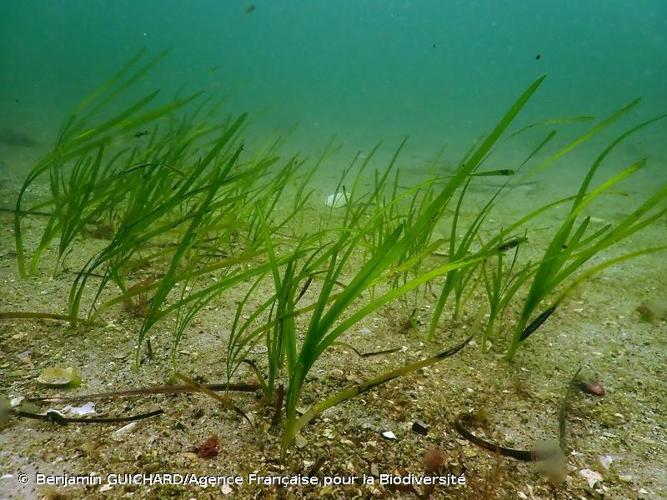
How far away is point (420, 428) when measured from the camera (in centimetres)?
151

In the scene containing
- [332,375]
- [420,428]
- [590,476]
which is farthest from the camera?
[332,375]

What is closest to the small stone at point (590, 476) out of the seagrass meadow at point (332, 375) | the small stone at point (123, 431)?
the seagrass meadow at point (332, 375)

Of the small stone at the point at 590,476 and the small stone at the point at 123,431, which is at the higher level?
the small stone at the point at 590,476

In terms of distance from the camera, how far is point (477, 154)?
1.24 metres

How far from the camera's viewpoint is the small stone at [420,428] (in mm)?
1502

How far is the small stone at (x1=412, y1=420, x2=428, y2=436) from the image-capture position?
59.1 inches

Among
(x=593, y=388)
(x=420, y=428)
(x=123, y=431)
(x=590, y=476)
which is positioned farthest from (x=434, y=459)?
(x=123, y=431)

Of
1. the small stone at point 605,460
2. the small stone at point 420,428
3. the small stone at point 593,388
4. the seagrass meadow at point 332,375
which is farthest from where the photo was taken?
the small stone at point 593,388

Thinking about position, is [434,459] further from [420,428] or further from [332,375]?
[332,375]

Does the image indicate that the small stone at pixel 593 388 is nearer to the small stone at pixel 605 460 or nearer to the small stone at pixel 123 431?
the small stone at pixel 605 460

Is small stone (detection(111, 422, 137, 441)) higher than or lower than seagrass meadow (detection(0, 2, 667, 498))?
lower

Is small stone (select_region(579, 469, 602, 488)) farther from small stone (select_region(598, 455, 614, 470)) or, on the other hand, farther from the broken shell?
the broken shell

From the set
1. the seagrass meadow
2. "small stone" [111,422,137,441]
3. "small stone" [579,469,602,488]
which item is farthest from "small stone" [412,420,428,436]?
"small stone" [111,422,137,441]

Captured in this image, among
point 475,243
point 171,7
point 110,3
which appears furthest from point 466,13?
point 475,243
